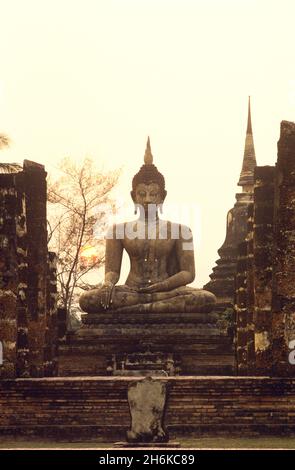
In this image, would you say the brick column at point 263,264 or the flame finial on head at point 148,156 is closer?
the brick column at point 263,264

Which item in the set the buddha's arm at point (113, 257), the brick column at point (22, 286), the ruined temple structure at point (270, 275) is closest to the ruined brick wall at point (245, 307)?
the ruined temple structure at point (270, 275)

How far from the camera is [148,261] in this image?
24.0 metres

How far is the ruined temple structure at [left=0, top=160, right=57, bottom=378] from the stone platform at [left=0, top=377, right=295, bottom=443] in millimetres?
1122

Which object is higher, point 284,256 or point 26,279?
point 284,256

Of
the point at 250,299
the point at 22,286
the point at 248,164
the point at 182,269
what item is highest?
the point at 248,164

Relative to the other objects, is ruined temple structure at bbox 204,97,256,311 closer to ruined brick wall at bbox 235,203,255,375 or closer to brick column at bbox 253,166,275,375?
ruined brick wall at bbox 235,203,255,375

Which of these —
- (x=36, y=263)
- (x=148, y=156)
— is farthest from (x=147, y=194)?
(x=36, y=263)

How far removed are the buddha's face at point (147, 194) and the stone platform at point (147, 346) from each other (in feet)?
6.54

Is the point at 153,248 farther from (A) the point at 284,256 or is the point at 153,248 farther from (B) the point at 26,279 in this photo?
(A) the point at 284,256

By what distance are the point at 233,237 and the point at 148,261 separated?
11056 mm

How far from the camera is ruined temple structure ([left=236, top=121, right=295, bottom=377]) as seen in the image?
59.4ft

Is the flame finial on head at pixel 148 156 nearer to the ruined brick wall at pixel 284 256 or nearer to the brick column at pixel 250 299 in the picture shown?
Answer: the brick column at pixel 250 299

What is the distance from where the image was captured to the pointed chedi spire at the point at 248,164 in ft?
128
